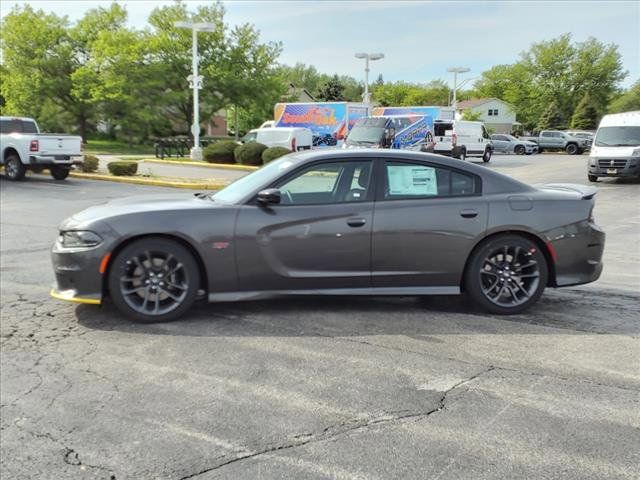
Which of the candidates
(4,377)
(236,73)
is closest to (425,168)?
(4,377)

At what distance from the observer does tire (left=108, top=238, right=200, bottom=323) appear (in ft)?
16.0

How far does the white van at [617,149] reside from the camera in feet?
65.6

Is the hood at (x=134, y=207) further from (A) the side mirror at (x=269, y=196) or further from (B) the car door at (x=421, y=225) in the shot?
(B) the car door at (x=421, y=225)

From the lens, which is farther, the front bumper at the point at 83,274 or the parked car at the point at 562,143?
the parked car at the point at 562,143

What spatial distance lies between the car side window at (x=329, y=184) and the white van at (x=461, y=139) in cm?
2597

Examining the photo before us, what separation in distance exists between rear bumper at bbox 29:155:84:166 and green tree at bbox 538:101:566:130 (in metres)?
68.5

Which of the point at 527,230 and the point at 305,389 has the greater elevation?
the point at 527,230

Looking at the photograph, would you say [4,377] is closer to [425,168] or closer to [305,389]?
[305,389]

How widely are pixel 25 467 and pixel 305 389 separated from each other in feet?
5.18

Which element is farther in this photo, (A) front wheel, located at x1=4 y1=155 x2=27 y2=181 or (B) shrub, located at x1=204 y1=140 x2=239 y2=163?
(B) shrub, located at x1=204 y1=140 x2=239 y2=163

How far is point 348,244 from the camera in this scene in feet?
16.6

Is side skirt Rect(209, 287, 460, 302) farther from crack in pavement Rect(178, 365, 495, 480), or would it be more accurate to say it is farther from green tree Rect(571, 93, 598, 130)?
green tree Rect(571, 93, 598, 130)

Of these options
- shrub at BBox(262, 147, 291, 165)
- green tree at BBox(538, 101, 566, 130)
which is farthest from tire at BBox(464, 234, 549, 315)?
green tree at BBox(538, 101, 566, 130)

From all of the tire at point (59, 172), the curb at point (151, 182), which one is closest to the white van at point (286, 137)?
the curb at point (151, 182)
